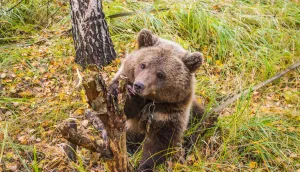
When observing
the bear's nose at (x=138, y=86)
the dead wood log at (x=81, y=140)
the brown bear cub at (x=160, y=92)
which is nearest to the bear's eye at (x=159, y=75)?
the brown bear cub at (x=160, y=92)

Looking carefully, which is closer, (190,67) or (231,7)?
(190,67)

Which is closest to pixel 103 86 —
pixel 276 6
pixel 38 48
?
pixel 38 48

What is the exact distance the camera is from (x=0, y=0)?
19.2ft

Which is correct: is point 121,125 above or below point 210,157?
above

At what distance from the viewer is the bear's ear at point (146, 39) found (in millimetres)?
3341

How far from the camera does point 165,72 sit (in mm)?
3092

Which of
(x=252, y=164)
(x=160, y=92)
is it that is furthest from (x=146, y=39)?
(x=252, y=164)

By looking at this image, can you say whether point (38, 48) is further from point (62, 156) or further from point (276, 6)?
point (276, 6)

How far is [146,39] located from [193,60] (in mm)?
568

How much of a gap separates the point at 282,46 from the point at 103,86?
4214 millimetres

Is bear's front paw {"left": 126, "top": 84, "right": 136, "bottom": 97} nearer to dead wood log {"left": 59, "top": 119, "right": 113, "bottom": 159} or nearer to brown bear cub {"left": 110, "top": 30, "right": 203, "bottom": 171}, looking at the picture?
brown bear cub {"left": 110, "top": 30, "right": 203, "bottom": 171}

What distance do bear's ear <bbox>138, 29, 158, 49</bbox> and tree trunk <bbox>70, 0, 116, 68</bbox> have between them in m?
1.35

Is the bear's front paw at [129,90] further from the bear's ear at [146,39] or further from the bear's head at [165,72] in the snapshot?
the bear's ear at [146,39]

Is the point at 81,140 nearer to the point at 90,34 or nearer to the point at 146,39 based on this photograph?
the point at 146,39
